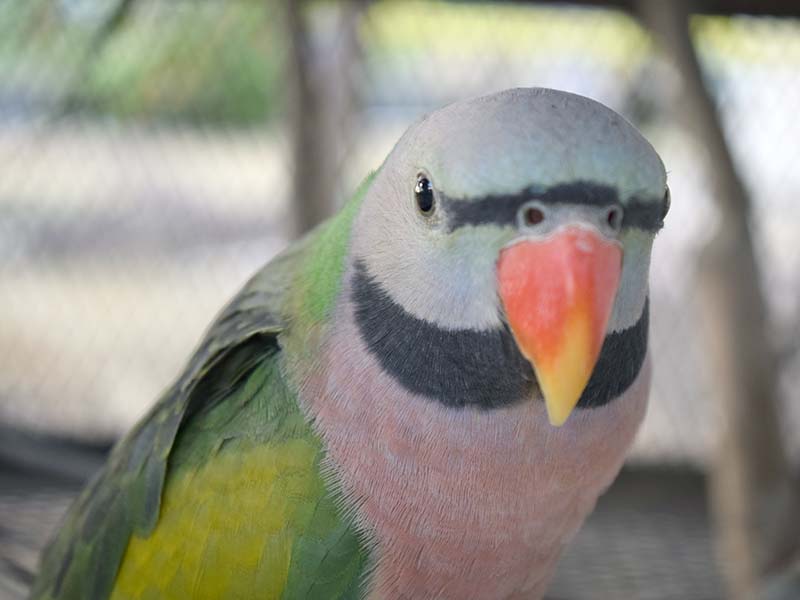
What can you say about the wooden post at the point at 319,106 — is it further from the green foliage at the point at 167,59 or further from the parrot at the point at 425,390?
the parrot at the point at 425,390

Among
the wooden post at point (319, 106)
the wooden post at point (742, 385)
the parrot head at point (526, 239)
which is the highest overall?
the wooden post at point (319, 106)

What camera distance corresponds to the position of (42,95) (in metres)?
2.06

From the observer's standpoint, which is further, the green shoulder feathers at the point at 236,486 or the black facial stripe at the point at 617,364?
the green shoulder feathers at the point at 236,486

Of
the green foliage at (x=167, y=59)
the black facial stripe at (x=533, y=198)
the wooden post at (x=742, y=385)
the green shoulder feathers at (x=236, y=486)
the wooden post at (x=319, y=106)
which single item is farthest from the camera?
the green foliage at (x=167, y=59)

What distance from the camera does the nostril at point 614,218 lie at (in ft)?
2.39

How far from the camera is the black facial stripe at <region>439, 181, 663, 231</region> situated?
0.71 meters

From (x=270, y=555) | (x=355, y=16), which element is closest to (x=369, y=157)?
(x=355, y=16)

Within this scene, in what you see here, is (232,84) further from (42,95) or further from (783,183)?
(783,183)

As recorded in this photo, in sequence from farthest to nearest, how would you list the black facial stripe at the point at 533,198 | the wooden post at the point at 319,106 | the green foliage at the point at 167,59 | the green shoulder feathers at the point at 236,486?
1. the green foliage at the point at 167,59
2. the wooden post at the point at 319,106
3. the green shoulder feathers at the point at 236,486
4. the black facial stripe at the point at 533,198

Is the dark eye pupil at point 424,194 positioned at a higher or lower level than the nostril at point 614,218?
higher

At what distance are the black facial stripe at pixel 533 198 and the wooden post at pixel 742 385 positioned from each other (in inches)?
35.2

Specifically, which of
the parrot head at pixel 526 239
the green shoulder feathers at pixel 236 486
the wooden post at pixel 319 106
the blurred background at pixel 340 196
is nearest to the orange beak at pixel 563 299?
the parrot head at pixel 526 239

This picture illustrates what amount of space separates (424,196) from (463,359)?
0.15 m

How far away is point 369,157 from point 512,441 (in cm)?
124
